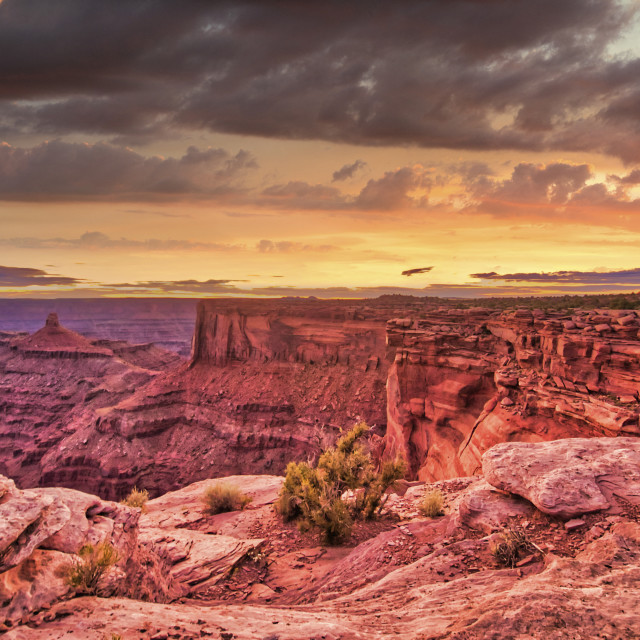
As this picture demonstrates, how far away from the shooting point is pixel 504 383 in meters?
15.7

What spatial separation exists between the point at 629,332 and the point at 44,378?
81.6 meters

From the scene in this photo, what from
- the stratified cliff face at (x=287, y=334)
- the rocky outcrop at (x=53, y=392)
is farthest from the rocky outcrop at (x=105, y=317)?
the stratified cliff face at (x=287, y=334)

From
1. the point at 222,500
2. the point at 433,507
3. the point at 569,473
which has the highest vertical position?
the point at 569,473

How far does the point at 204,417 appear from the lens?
42.5 m

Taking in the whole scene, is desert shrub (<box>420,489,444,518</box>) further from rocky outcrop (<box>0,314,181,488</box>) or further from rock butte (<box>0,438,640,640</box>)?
rocky outcrop (<box>0,314,181,488</box>)

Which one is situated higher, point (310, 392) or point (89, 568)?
point (89, 568)

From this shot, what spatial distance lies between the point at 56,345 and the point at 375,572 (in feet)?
291

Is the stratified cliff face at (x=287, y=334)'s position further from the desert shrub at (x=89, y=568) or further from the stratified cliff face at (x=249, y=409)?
the desert shrub at (x=89, y=568)

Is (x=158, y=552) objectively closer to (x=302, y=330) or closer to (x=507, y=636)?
(x=507, y=636)

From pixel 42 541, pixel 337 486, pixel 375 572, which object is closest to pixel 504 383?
pixel 337 486

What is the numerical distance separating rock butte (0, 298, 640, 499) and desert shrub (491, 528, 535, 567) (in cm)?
604

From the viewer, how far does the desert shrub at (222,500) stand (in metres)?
14.8

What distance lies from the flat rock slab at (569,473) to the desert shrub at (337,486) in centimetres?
391

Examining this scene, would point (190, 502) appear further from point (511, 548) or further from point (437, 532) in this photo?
point (511, 548)
